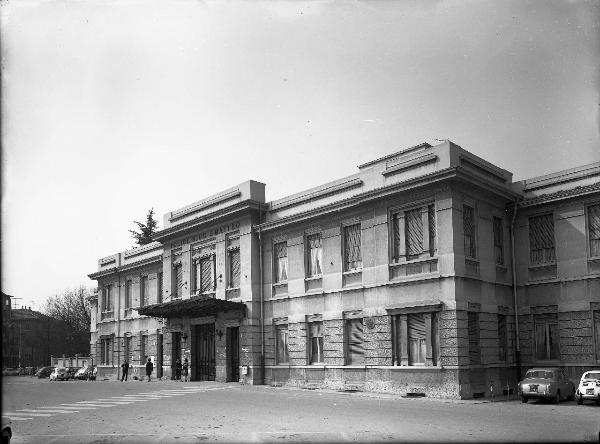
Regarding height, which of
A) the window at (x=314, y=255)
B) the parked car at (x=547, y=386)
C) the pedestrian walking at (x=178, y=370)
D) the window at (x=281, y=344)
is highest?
the window at (x=314, y=255)

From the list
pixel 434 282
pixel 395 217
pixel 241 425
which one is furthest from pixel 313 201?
pixel 241 425

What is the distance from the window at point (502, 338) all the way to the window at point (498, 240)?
2442 mm

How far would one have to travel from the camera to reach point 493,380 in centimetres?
2600

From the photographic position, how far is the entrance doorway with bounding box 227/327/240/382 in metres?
34.6

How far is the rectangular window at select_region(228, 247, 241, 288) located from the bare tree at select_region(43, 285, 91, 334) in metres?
65.9

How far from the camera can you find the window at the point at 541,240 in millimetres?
27172

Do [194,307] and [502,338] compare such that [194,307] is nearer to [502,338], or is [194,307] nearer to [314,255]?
[314,255]

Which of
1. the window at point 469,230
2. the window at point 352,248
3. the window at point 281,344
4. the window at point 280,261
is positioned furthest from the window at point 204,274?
the window at point 469,230

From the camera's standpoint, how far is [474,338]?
1013 inches

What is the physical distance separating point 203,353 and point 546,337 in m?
19.2

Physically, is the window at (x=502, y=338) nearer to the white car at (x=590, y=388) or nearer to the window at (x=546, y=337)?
the window at (x=546, y=337)

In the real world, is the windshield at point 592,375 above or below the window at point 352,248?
below

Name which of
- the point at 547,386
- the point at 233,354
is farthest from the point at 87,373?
the point at 547,386

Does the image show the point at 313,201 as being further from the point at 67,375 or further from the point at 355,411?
the point at 67,375
